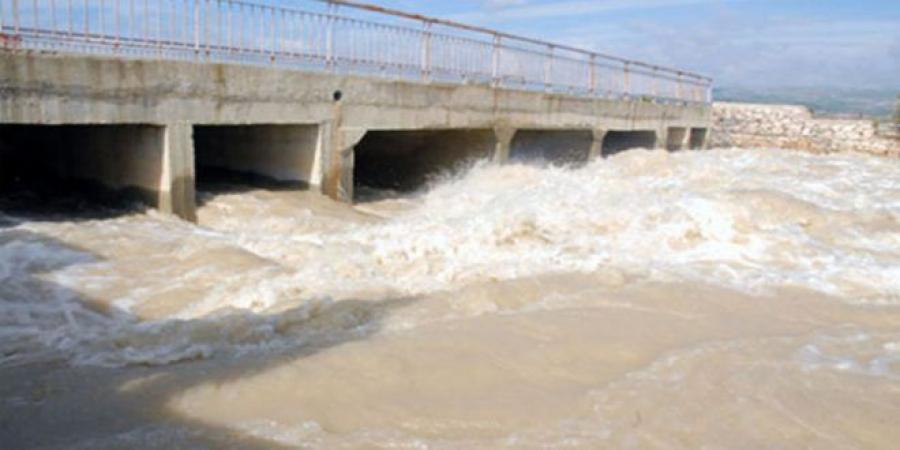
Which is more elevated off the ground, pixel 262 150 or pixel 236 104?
pixel 236 104

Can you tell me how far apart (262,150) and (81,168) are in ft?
8.85

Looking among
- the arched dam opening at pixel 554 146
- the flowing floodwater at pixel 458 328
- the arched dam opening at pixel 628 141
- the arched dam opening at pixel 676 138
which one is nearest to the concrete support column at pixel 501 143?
the arched dam opening at pixel 554 146

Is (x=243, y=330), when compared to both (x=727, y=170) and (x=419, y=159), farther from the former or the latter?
(x=727, y=170)

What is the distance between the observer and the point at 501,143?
1452 cm

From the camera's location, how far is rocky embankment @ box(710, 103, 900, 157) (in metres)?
24.0

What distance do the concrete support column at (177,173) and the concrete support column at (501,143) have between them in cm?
670

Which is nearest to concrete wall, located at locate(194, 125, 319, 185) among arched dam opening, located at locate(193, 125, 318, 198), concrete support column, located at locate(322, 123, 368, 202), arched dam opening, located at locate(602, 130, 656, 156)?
arched dam opening, located at locate(193, 125, 318, 198)

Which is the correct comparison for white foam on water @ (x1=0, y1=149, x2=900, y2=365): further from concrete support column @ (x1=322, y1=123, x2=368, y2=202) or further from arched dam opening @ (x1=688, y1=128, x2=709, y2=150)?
arched dam opening @ (x1=688, y1=128, x2=709, y2=150)

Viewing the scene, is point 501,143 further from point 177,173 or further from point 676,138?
point 676,138

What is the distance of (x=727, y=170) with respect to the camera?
16.1 m

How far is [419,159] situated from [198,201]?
6.20 m

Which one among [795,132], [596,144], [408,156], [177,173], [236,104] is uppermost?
[236,104]

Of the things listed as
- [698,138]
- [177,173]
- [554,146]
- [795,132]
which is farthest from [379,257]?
[795,132]

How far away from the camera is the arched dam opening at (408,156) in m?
15.0
